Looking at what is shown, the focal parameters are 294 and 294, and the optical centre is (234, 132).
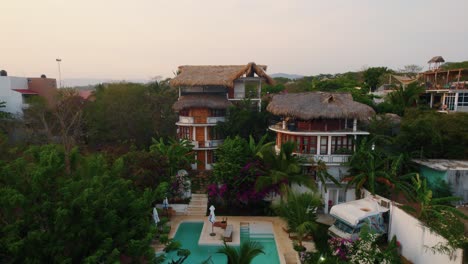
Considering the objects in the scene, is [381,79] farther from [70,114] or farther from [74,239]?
[74,239]

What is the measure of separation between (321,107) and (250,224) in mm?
8487

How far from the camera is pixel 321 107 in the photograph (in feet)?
61.3

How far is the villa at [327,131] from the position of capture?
18.3m

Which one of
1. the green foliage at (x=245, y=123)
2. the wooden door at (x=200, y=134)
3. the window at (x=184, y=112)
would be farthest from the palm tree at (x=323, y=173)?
the window at (x=184, y=112)

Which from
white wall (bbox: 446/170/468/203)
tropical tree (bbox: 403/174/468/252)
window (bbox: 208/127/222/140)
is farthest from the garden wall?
window (bbox: 208/127/222/140)

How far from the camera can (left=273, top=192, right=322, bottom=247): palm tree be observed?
13.9m

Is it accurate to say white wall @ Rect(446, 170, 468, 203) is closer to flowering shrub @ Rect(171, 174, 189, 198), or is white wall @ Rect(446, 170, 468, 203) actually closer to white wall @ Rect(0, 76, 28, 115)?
flowering shrub @ Rect(171, 174, 189, 198)

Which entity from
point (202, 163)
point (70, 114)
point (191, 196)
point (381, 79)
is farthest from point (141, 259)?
point (381, 79)

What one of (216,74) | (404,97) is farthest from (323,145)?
(404,97)

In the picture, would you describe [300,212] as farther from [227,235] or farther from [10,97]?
[10,97]

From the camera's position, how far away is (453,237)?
10.5m

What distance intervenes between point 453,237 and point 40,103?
103 feet

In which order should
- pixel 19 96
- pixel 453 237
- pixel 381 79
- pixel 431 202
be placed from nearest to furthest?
pixel 453 237 < pixel 431 202 < pixel 19 96 < pixel 381 79

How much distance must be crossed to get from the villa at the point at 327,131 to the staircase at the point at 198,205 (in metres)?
6.91
